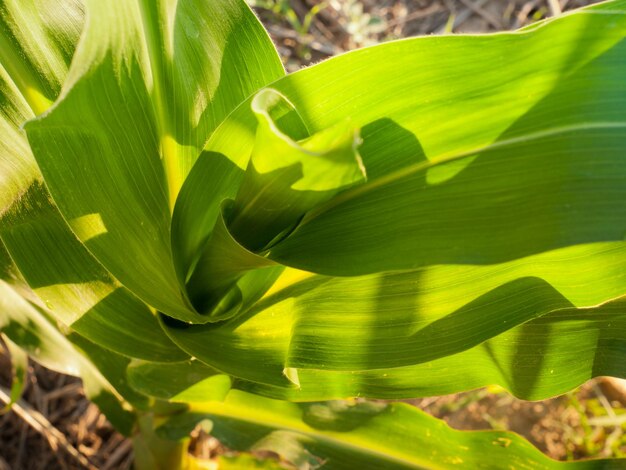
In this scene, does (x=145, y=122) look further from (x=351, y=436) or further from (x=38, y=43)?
(x=351, y=436)

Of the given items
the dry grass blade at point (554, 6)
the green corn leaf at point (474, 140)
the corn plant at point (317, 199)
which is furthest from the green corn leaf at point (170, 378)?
the dry grass blade at point (554, 6)

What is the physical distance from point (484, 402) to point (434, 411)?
0.11 metres

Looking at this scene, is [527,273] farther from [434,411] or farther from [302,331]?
[434,411]

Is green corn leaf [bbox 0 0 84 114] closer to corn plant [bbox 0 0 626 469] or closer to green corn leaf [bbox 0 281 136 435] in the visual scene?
corn plant [bbox 0 0 626 469]

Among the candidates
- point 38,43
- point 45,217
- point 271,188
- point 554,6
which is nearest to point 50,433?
point 45,217

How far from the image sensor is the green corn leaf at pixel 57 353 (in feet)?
2.85

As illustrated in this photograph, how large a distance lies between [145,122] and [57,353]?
48cm

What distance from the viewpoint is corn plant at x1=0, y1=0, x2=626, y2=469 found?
1.62ft

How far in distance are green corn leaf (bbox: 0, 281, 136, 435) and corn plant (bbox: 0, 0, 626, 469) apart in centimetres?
12

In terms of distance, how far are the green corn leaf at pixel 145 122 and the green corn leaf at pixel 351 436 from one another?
34 centimetres

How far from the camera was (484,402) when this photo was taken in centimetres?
131

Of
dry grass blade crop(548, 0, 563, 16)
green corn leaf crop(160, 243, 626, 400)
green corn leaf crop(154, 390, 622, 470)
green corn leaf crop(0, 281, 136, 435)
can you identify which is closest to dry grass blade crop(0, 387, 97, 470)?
green corn leaf crop(0, 281, 136, 435)

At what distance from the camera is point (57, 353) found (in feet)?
3.00

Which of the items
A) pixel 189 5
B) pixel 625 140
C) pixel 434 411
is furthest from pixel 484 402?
pixel 189 5
